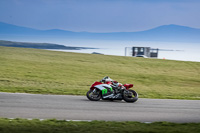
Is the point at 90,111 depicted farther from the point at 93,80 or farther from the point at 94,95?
the point at 93,80

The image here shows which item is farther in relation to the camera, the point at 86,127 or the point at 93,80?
the point at 93,80

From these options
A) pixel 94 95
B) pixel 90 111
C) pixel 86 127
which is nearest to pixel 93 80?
pixel 94 95

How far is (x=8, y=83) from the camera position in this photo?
2077 centimetres

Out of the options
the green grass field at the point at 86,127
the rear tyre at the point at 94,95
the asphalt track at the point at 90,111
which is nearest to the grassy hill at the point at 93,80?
the rear tyre at the point at 94,95

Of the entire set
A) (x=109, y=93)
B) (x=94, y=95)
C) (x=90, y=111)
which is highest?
(x=109, y=93)

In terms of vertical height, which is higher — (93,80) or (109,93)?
(109,93)

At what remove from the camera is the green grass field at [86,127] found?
814cm

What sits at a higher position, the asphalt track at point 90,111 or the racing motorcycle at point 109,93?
the racing motorcycle at point 109,93

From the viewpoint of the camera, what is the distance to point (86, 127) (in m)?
8.71

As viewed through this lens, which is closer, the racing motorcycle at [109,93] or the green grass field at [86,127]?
the green grass field at [86,127]

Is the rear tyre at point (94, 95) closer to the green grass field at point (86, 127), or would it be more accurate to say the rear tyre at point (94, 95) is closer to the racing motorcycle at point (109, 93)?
the racing motorcycle at point (109, 93)

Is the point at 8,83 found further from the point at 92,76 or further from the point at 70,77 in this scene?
the point at 92,76

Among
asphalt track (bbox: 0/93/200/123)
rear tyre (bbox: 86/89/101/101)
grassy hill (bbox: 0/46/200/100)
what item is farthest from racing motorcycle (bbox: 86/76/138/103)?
grassy hill (bbox: 0/46/200/100)

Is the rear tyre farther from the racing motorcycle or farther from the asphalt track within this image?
the asphalt track
